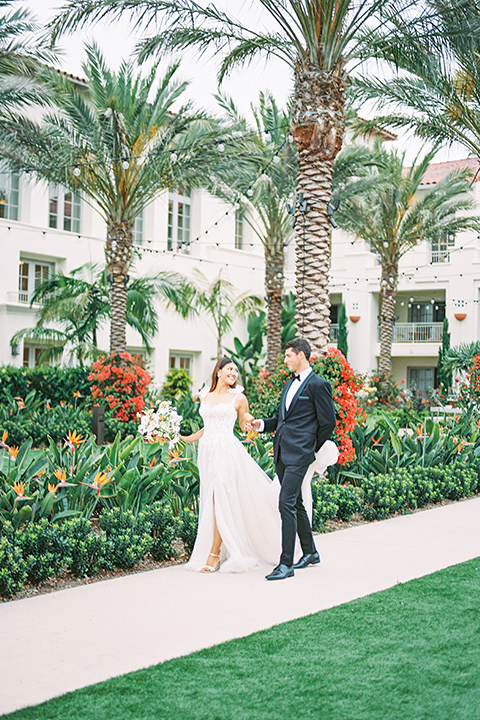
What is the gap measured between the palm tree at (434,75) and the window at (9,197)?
12036 mm

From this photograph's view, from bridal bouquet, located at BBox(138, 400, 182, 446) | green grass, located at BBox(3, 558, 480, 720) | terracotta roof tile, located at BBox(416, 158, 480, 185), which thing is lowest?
green grass, located at BBox(3, 558, 480, 720)

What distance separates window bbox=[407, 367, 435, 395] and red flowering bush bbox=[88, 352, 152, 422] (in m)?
22.6

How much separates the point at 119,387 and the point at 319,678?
1383 cm

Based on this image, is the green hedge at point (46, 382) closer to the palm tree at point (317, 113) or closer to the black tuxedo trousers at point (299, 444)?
the palm tree at point (317, 113)

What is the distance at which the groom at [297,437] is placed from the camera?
265 inches

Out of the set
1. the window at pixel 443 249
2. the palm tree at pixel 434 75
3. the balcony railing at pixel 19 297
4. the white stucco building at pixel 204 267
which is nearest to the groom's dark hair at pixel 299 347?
the palm tree at pixel 434 75

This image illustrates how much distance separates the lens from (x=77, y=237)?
89.7 feet

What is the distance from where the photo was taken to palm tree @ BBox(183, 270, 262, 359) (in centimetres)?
2840

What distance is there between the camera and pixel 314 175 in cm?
1287

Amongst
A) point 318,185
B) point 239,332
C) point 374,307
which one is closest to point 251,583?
point 318,185

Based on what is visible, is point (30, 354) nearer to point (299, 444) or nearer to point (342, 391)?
point (342, 391)

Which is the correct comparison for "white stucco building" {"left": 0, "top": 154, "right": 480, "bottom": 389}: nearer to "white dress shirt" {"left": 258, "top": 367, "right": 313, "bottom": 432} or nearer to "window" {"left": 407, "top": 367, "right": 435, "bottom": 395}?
"window" {"left": 407, "top": 367, "right": 435, "bottom": 395}

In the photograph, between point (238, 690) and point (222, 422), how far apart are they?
3235mm

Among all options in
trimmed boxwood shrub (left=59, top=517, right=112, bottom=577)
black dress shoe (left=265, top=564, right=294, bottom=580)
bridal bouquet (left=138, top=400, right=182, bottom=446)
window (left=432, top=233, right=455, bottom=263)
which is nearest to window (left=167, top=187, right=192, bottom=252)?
window (left=432, top=233, right=455, bottom=263)
